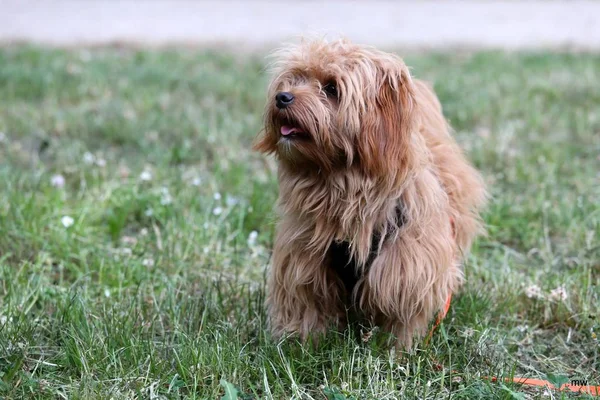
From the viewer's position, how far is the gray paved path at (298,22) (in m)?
10.3

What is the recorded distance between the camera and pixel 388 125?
309 centimetres

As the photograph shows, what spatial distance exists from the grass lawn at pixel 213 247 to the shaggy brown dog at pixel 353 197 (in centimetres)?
19

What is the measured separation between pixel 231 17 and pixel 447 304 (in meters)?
9.30

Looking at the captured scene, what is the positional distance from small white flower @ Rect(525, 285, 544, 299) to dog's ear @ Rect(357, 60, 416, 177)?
114cm

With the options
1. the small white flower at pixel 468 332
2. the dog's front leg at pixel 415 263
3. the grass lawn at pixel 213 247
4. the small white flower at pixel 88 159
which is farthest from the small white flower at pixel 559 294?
the small white flower at pixel 88 159

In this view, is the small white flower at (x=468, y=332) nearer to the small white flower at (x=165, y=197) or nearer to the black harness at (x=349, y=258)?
the black harness at (x=349, y=258)

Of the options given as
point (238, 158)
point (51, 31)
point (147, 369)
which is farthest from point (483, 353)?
point (51, 31)

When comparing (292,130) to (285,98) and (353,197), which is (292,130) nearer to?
(285,98)

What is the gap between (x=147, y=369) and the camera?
317cm

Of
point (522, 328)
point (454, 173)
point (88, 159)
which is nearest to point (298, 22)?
point (88, 159)

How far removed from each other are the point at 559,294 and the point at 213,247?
1813 millimetres

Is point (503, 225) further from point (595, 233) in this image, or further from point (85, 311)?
point (85, 311)

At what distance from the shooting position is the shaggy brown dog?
306 centimetres

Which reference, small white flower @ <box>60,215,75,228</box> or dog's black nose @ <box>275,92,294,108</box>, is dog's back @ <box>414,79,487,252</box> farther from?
small white flower @ <box>60,215,75,228</box>
